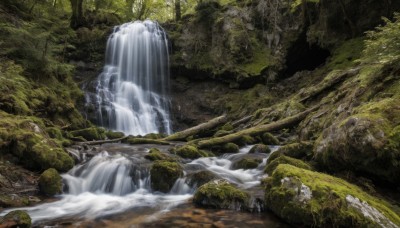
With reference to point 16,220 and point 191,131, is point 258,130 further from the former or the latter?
point 16,220

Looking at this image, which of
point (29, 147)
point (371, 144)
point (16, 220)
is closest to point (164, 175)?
point (29, 147)

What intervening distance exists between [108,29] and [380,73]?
17929mm

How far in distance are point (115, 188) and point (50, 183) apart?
1.41m

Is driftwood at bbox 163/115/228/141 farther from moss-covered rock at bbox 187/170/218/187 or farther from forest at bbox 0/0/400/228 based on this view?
moss-covered rock at bbox 187/170/218/187

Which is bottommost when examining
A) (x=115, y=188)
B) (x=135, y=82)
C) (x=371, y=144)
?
(x=115, y=188)

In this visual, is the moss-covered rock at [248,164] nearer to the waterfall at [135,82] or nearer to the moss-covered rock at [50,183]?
the moss-covered rock at [50,183]

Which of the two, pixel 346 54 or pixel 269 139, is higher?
pixel 346 54

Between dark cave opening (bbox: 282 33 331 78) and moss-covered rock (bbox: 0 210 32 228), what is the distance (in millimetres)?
15744

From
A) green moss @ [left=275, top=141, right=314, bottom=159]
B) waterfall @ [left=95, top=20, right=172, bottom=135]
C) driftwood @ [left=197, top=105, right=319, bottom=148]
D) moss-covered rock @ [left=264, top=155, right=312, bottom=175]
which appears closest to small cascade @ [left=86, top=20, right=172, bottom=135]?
waterfall @ [left=95, top=20, right=172, bottom=135]

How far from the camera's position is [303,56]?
60.9ft

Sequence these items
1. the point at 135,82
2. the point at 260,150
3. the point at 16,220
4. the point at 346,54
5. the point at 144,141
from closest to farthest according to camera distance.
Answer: the point at 16,220, the point at 260,150, the point at 144,141, the point at 346,54, the point at 135,82

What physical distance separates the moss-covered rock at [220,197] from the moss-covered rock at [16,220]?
2.89 meters

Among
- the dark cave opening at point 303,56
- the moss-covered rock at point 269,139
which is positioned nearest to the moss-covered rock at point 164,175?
the moss-covered rock at point 269,139

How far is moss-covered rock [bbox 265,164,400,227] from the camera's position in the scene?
4.48m
